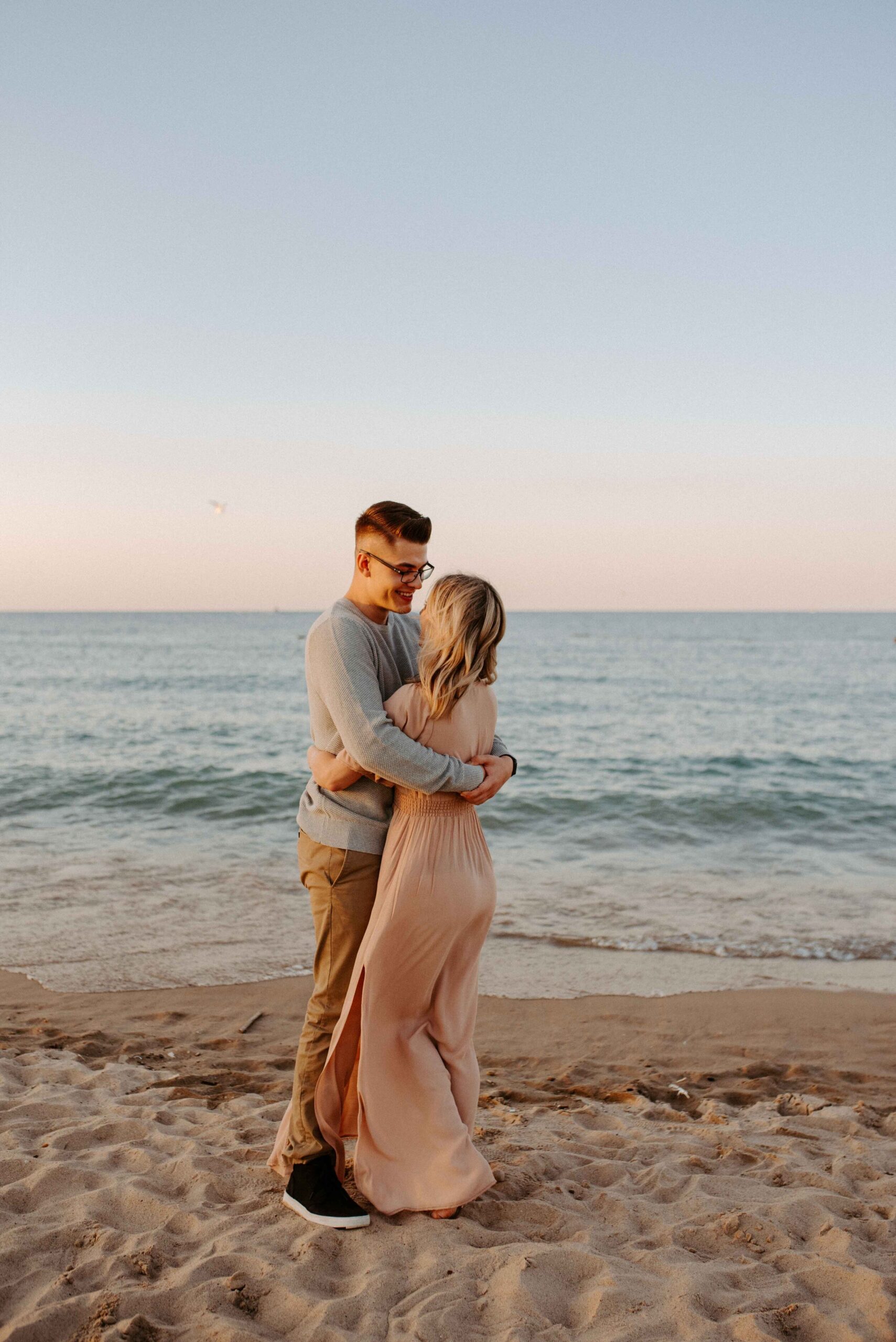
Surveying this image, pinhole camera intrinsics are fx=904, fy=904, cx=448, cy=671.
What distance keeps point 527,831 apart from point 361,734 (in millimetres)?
8430

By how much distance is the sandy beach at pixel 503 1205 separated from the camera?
2.39 m

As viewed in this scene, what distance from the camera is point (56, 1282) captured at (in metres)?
2.45

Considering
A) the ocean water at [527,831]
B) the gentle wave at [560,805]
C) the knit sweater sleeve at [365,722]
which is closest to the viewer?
the knit sweater sleeve at [365,722]

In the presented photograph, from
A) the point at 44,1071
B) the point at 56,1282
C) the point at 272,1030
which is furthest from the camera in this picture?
the point at 272,1030

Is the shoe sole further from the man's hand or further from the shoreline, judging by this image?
the shoreline

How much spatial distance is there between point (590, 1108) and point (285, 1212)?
1.66m

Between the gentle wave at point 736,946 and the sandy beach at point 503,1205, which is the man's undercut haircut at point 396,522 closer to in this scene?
the sandy beach at point 503,1205

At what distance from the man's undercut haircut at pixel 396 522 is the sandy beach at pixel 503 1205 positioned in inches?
84.8

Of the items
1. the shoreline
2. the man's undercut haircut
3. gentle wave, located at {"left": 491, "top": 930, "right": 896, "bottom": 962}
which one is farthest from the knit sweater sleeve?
gentle wave, located at {"left": 491, "top": 930, "right": 896, "bottom": 962}

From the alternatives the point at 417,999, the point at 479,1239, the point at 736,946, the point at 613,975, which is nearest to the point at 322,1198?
the point at 479,1239

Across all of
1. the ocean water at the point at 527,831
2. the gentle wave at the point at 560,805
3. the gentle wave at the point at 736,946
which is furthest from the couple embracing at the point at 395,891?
the gentle wave at the point at 560,805

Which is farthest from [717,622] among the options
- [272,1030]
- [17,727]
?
[272,1030]

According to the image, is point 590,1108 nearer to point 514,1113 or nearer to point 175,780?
point 514,1113

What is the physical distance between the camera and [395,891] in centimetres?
285
